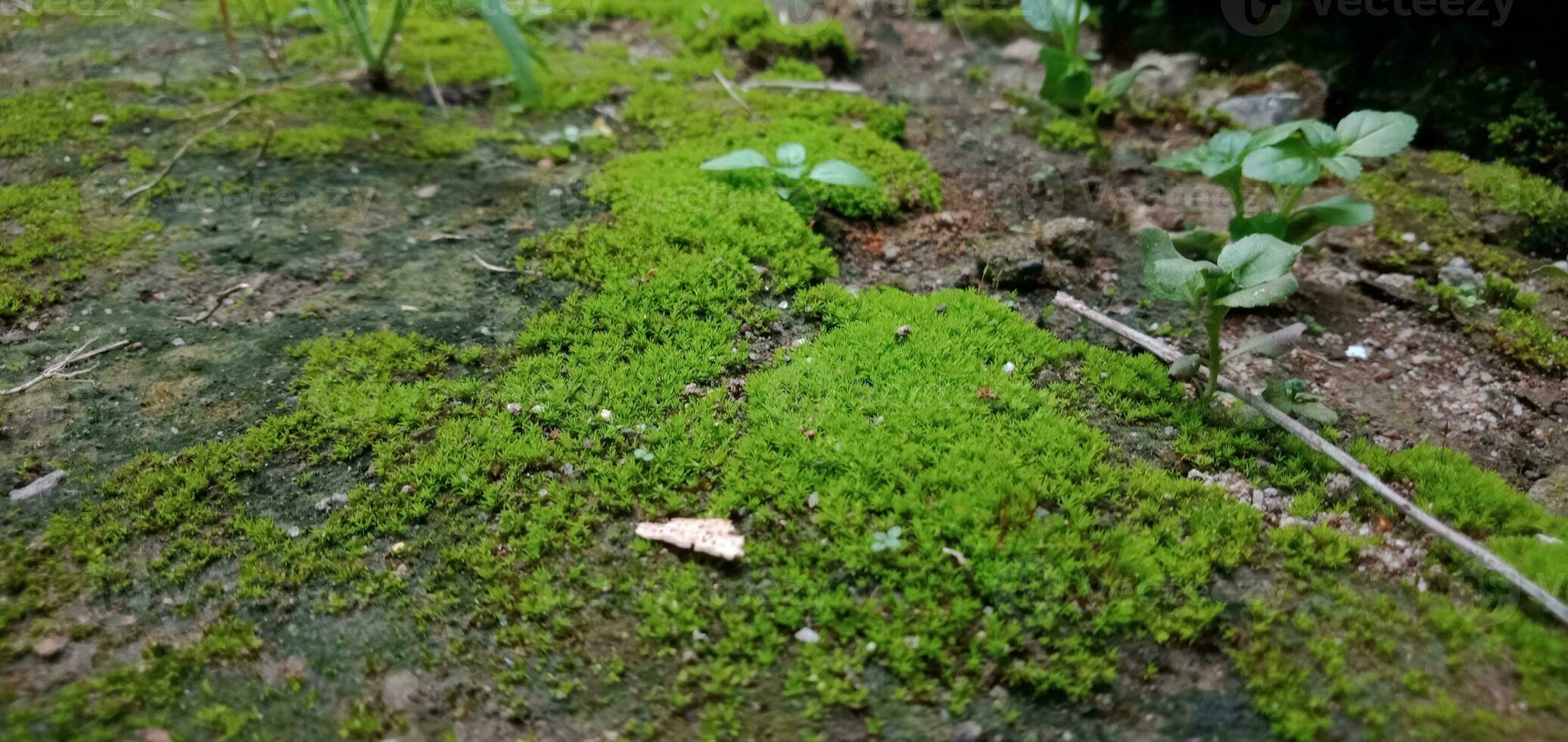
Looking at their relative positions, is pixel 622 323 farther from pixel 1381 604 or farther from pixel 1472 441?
pixel 1472 441

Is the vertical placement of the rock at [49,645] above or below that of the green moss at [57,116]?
below

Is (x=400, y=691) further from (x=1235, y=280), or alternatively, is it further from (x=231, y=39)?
(x=231, y=39)

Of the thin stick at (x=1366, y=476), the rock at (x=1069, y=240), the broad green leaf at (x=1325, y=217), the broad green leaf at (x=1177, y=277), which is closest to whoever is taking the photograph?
the thin stick at (x=1366, y=476)

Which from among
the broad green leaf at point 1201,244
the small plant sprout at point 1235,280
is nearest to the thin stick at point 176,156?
the small plant sprout at point 1235,280

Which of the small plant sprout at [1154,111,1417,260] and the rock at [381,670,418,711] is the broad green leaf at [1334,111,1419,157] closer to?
the small plant sprout at [1154,111,1417,260]

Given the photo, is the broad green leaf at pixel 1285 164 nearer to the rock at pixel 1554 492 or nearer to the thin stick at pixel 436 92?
the rock at pixel 1554 492

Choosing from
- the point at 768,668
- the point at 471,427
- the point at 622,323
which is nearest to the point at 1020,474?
the point at 768,668

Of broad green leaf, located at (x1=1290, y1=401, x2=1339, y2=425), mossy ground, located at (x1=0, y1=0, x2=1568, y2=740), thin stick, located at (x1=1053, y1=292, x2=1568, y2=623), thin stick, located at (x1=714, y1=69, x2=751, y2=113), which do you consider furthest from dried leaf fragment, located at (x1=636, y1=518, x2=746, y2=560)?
thin stick, located at (x1=714, y1=69, x2=751, y2=113)
